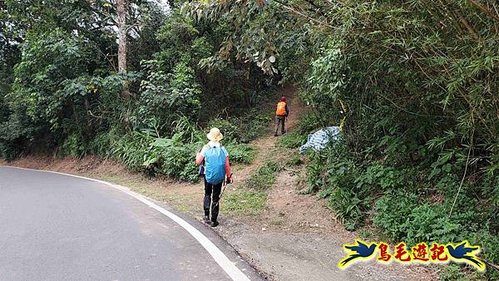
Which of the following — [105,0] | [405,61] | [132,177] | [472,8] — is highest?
[105,0]

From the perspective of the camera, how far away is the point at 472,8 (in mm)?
3768

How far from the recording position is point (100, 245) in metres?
5.58

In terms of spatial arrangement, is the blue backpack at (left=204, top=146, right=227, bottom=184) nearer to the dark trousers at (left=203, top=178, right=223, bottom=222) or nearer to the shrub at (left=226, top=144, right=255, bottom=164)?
the dark trousers at (left=203, top=178, right=223, bottom=222)

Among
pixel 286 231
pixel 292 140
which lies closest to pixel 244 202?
pixel 286 231

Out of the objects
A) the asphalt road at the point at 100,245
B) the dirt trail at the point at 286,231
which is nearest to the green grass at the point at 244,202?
the dirt trail at the point at 286,231

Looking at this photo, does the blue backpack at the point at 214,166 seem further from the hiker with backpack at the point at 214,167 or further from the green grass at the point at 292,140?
the green grass at the point at 292,140

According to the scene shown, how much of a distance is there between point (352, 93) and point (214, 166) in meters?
3.27

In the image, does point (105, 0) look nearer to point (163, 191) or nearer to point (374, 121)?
point (163, 191)

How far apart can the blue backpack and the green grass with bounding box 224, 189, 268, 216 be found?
5.03 feet

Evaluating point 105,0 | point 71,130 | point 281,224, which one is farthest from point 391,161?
point 71,130

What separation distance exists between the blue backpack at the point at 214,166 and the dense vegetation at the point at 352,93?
61.8 inches

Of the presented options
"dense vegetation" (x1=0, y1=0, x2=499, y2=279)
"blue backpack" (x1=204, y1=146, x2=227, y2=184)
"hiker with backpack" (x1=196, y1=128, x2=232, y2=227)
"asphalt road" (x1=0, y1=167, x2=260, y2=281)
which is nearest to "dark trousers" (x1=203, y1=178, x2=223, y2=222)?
"hiker with backpack" (x1=196, y1=128, x2=232, y2=227)

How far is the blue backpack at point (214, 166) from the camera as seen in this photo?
21.4 ft

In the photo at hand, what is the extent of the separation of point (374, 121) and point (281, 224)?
2.80 meters
